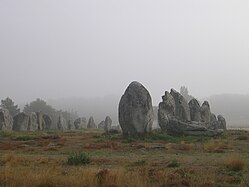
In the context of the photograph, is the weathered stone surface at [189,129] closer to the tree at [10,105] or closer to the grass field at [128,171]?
the grass field at [128,171]

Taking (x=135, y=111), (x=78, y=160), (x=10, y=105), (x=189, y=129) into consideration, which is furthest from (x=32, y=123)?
(x=78, y=160)

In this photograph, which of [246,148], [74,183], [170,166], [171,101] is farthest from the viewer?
[171,101]

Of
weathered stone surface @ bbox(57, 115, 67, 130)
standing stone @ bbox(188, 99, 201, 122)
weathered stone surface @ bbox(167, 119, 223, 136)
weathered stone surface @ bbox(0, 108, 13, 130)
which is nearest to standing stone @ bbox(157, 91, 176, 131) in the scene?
weathered stone surface @ bbox(167, 119, 223, 136)

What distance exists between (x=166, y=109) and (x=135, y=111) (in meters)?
8.30

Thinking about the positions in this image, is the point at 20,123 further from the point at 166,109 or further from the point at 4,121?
the point at 166,109

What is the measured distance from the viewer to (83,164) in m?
18.4

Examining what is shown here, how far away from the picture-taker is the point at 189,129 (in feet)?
117

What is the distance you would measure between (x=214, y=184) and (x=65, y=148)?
51.7 feet

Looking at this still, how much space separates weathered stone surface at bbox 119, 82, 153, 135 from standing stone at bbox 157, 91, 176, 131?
4000 mm

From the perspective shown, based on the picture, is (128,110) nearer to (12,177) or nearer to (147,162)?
(147,162)

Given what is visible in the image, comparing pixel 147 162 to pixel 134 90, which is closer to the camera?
pixel 147 162

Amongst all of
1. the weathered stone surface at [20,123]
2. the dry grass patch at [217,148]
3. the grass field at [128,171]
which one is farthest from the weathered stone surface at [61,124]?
the dry grass patch at [217,148]

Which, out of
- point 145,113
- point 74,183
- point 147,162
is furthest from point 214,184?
point 145,113

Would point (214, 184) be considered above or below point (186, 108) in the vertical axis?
below
